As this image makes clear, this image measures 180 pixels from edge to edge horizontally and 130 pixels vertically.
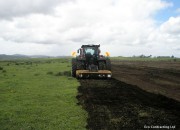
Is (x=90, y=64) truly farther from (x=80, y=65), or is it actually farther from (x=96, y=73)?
(x=96, y=73)

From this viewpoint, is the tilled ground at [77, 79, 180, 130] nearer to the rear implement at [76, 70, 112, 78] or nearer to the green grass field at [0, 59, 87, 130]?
the green grass field at [0, 59, 87, 130]

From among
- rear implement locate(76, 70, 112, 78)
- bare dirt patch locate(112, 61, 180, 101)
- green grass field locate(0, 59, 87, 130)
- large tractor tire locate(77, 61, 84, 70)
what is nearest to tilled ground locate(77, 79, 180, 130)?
green grass field locate(0, 59, 87, 130)

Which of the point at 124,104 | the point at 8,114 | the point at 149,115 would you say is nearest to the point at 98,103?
the point at 124,104

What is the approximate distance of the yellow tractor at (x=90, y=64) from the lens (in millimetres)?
23922

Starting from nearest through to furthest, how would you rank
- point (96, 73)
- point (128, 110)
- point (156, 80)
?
point (128, 110)
point (156, 80)
point (96, 73)

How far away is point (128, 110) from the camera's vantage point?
35.3 ft

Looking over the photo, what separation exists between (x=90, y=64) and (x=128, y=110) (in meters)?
15.2

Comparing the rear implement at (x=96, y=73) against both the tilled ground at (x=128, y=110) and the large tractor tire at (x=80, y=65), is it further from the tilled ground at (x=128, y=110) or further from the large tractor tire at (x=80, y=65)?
the tilled ground at (x=128, y=110)

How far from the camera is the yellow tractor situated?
2392 centimetres

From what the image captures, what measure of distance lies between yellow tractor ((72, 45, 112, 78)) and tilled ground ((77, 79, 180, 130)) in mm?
8929

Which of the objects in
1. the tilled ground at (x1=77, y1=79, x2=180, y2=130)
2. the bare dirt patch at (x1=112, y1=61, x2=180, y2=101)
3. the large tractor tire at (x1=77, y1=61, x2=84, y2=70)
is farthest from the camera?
the large tractor tire at (x1=77, y1=61, x2=84, y2=70)

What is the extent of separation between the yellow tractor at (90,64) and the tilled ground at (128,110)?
893 centimetres

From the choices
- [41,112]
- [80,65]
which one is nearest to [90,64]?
[80,65]

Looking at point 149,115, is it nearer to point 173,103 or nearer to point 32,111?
point 173,103
